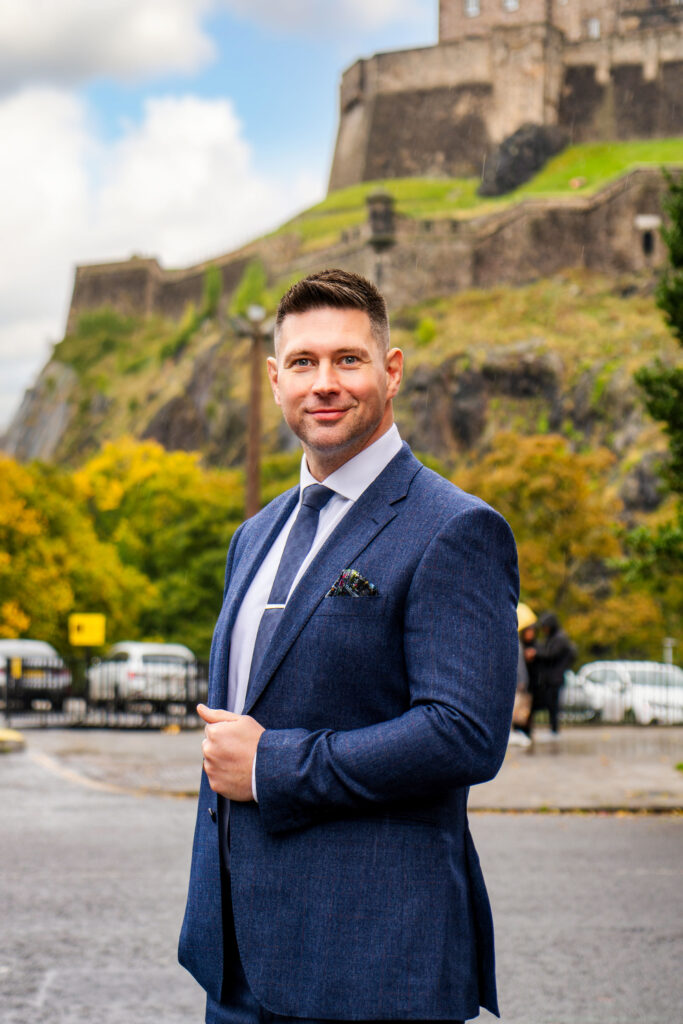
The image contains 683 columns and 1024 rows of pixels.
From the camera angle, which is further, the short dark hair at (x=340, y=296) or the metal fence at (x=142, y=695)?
the metal fence at (x=142, y=695)

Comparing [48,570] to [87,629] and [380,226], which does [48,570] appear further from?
[380,226]

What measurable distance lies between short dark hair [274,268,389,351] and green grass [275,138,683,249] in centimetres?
8079

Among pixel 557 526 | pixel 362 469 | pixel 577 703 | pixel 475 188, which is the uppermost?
pixel 475 188

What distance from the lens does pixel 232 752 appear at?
2.37 metres

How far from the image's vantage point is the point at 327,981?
2.26m

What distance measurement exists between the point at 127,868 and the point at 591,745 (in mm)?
11528

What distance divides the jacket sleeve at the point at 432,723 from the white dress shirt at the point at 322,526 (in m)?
0.23

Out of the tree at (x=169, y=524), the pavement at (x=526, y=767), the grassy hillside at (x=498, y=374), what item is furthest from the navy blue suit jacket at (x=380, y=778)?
the grassy hillside at (x=498, y=374)

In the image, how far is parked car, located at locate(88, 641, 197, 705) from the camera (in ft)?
76.0

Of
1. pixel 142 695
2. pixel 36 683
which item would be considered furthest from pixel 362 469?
pixel 36 683

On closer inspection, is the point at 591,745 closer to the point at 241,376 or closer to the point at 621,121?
the point at 241,376

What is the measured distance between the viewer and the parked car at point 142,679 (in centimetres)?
2316

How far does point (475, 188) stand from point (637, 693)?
227 feet

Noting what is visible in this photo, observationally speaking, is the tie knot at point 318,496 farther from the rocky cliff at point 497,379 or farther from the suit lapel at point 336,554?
the rocky cliff at point 497,379
